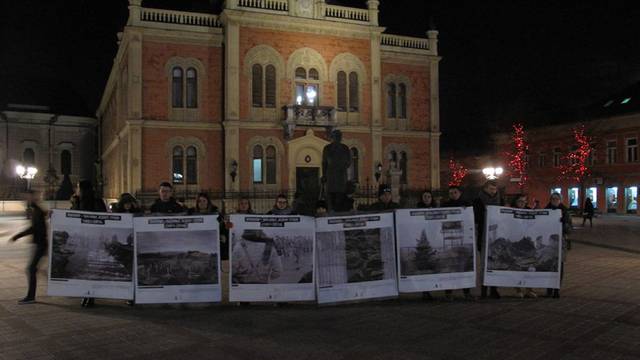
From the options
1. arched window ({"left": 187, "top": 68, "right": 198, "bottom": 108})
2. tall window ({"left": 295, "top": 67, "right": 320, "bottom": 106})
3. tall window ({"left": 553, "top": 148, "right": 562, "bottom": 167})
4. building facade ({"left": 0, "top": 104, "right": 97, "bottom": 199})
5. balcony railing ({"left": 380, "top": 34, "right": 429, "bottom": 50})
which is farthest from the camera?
building facade ({"left": 0, "top": 104, "right": 97, "bottom": 199})

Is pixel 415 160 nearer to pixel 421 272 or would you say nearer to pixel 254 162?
pixel 254 162

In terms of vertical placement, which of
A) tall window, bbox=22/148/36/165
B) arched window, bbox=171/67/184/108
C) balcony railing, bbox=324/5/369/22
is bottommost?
tall window, bbox=22/148/36/165

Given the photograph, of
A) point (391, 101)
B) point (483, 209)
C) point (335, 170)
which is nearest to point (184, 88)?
point (391, 101)

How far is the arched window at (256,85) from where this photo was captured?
33.4 meters

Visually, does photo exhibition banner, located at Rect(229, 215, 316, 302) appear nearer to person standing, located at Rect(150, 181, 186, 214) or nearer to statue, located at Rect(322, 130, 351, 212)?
person standing, located at Rect(150, 181, 186, 214)

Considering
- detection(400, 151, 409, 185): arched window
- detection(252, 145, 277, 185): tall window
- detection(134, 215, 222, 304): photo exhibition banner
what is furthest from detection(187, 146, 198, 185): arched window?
detection(134, 215, 222, 304): photo exhibition banner

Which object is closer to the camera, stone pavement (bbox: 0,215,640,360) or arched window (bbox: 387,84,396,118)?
stone pavement (bbox: 0,215,640,360)

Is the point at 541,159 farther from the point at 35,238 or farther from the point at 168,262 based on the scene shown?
the point at 35,238

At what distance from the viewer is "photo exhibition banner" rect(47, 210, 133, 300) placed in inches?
340

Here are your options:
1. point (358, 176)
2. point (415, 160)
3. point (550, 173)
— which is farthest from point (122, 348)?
point (550, 173)

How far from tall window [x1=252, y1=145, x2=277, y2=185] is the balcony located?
1.57 meters

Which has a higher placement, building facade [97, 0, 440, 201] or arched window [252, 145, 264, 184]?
building facade [97, 0, 440, 201]

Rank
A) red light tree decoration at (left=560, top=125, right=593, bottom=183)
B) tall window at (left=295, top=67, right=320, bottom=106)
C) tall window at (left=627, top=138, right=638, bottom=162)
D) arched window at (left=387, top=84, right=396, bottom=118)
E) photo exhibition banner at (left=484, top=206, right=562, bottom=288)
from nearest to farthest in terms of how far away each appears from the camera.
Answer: photo exhibition banner at (left=484, top=206, right=562, bottom=288), tall window at (left=295, top=67, right=320, bottom=106), arched window at (left=387, top=84, right=396, bottom=118), tall window at (left=627, top=138, right=638, bottom=162), red light tree decoration at (left=560, top=125, right=593, bottom=183)

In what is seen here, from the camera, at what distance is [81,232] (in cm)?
866
